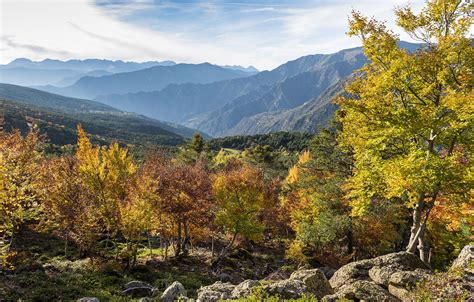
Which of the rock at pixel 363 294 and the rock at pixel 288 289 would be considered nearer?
the rock at pixel 363 294

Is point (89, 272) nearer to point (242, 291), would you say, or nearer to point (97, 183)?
point (97, 183)

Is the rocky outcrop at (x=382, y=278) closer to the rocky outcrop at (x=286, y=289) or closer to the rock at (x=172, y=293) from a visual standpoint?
the rocky outcrop at (x=286, y=289)

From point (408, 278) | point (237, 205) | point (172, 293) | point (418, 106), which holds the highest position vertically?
point (418, 106)

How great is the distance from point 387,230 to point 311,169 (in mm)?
9398

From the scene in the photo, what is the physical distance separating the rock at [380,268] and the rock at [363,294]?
6.66 feet

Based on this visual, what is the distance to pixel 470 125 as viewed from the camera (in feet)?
44.7

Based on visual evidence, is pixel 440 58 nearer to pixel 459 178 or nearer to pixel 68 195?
pixel 459 178

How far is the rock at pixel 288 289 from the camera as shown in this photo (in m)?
11.8

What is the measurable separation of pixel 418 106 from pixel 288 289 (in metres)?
10.2

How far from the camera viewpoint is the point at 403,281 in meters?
12.5

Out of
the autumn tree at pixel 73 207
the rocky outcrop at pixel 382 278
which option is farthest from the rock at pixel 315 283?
the autumn tree at pixel 73 207

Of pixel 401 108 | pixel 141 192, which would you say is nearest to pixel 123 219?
pixel 141 192

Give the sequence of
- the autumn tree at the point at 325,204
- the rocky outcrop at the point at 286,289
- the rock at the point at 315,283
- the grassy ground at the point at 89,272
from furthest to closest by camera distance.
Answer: the autumn tree at the point at 325,204
the grassy ground at the point at 89,272
the rock at the point at 315,283
the rocky outcrop at the point at 286,289

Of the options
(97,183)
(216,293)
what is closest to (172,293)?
(216,293)
